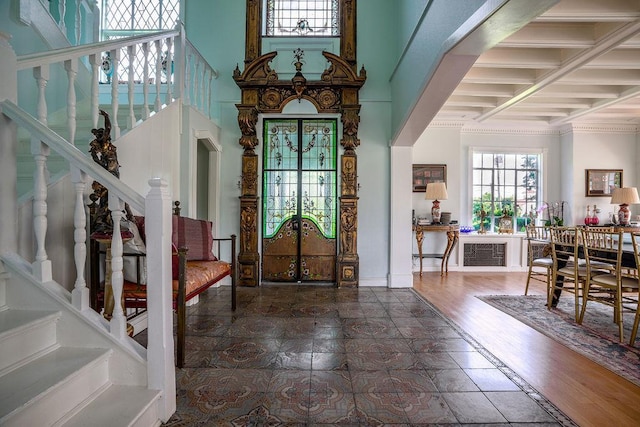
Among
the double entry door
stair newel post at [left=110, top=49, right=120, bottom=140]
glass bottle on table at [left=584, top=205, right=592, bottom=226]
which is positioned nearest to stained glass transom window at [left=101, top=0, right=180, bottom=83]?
the double entry door

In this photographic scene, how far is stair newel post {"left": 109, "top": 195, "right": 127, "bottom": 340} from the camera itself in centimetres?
166

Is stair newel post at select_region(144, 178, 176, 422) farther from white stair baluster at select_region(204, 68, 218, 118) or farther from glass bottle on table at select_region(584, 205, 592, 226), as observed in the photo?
glass bottle on table at select_region(584, 205, 592, 226)

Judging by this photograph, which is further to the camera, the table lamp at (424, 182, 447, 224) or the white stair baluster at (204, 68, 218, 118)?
the table lamp at (424, 182, 447, 224)

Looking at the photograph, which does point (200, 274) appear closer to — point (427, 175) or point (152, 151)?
point (152, 151)

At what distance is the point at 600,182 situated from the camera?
631cm

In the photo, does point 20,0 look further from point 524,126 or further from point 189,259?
point 524,126

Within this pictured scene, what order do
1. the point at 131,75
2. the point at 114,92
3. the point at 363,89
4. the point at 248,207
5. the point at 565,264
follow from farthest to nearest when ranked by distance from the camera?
the point at 363,89, the point at 248,207, the point at 565,264, the point at 131,75, the point at 114,92

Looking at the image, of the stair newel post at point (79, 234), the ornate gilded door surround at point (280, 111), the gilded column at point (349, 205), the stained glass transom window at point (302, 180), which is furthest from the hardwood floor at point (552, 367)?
the stair newel post at point (79, 234)

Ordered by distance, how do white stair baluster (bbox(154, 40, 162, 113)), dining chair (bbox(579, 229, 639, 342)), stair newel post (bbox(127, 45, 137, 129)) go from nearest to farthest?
stair newel post (bbox(127, 45, 137, 129)) → dining chair (bbox(579, 229, 639, 342)) → white stair baluster (bbox(154, 40, 162, 113))

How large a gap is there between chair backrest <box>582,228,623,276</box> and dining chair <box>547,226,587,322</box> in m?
0.10

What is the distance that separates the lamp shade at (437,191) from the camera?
5.69 metres

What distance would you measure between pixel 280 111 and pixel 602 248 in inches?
165

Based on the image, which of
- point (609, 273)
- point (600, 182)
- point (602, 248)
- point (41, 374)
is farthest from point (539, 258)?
point (41, 374)

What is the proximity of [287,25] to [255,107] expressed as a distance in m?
1.51
